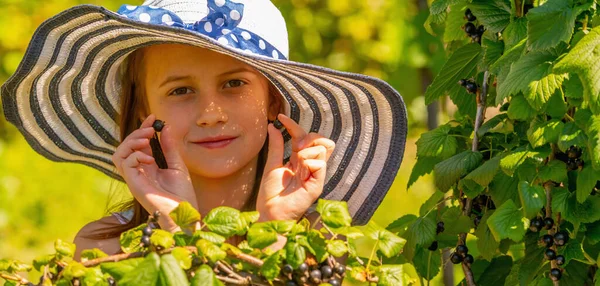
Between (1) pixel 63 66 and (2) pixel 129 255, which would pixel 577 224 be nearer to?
(2) pixel 129 255

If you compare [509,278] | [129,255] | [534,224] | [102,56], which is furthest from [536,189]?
[102,56]

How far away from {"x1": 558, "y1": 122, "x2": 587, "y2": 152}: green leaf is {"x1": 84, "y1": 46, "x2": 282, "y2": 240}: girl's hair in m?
1.00

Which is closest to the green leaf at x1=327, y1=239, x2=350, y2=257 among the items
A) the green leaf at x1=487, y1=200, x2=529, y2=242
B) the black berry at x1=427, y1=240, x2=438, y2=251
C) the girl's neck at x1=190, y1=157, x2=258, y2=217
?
the green leaf at x1=487, y1=200, x2=529, y2=242

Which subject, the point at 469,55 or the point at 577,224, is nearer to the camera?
the point at 577,224

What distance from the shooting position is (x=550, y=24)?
2.24m

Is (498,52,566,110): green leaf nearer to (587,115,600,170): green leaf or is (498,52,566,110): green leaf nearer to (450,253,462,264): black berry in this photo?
(587,115,600,170): green leaf

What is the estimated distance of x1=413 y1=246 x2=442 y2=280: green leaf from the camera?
9.00 feet

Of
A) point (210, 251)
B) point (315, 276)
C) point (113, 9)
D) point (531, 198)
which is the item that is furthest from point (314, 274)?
point (113, 9)

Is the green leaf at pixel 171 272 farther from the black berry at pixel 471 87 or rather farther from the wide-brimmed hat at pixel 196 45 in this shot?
the black berry at pixel 471 87

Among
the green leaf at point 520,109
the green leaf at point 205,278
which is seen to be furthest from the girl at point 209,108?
the green leaf at point 205,278

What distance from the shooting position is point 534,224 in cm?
244

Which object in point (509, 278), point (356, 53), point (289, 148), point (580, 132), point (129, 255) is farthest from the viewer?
point (356, 53)

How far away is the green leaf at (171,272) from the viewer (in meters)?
1.80

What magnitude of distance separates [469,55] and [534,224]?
1.65 feet
